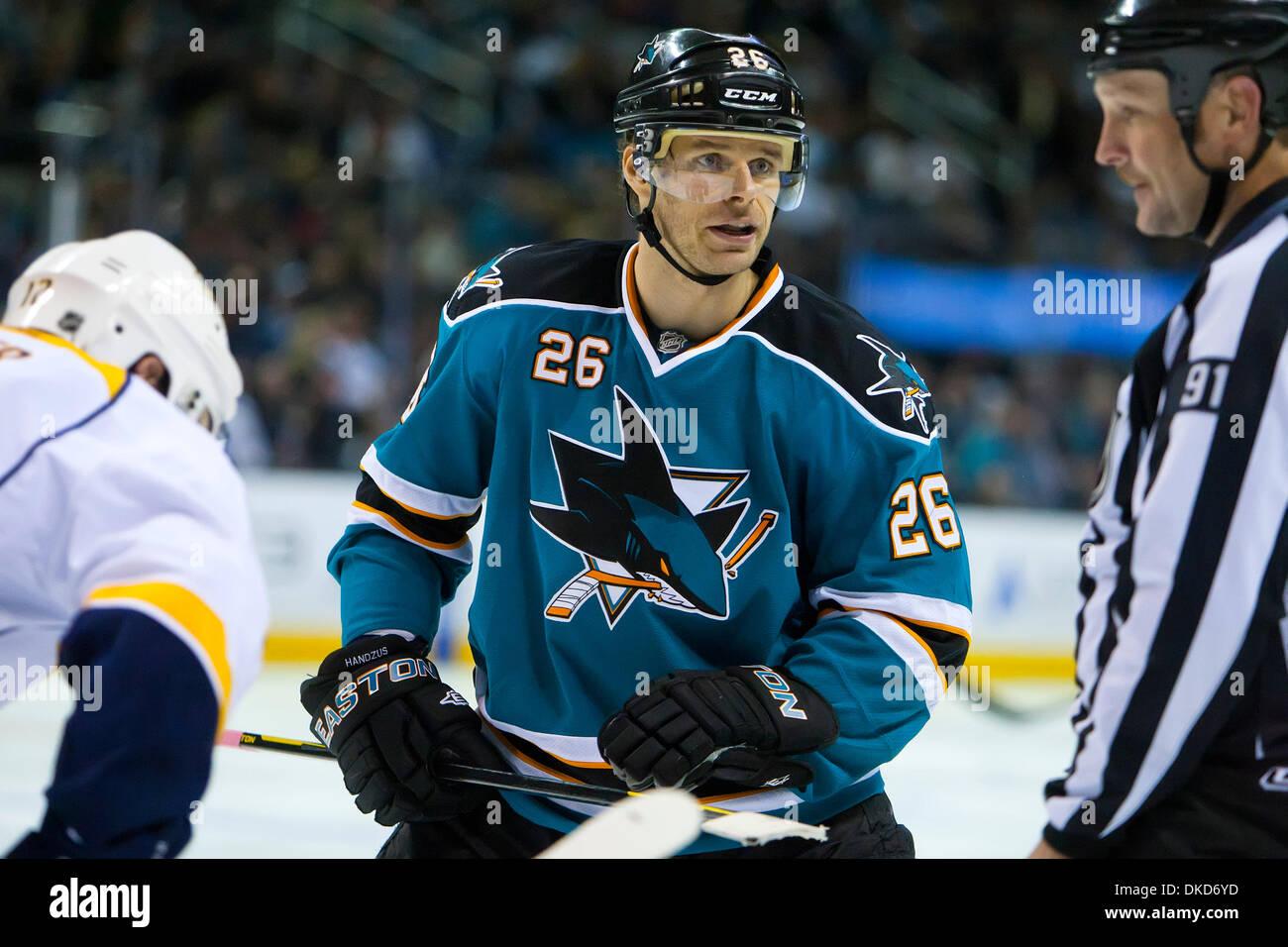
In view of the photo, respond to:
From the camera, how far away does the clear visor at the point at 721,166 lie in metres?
2.10

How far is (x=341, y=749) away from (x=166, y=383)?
0.57m

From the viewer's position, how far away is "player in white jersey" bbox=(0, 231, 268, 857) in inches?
42.9

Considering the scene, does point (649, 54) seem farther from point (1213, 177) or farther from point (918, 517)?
point (1213, 177)

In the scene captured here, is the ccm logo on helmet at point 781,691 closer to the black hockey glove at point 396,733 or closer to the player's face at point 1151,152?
the black hockey glove at point 396,733

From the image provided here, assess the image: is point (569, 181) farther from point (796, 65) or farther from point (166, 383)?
point (166, 383)

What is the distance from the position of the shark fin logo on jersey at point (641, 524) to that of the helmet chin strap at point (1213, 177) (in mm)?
723

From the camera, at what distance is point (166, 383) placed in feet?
5.95

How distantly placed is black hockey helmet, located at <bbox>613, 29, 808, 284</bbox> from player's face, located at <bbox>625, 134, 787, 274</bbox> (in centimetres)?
2

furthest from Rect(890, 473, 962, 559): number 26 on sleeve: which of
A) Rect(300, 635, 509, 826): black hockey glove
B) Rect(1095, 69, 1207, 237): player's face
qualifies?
Rect(300, 635, 509, 826): black hockey glove

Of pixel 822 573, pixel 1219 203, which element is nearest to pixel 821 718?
pixel 822 573

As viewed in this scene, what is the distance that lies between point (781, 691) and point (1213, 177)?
827mm
